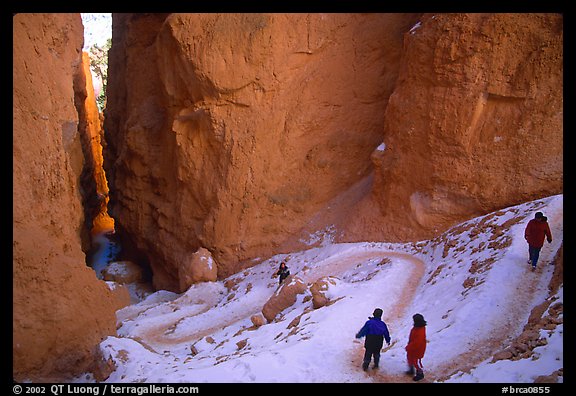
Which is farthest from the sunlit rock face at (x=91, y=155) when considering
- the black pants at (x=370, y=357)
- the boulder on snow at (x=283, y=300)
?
the black pants at (x=370, y=357)

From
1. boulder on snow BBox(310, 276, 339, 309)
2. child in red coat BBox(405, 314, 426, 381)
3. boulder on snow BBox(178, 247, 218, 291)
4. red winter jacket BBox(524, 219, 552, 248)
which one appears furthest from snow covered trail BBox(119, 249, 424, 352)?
child in red coat BBox(405, 314, 426, 381)

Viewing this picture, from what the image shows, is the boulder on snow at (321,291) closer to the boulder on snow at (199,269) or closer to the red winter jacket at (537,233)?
the red winter jacket at (537,233)

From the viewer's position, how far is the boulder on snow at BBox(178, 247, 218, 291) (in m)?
18.3

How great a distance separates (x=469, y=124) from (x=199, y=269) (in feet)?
37.0

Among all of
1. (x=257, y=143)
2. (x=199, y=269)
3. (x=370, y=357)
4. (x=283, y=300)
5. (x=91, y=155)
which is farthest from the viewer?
(x=91, y=155)

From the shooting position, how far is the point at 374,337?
25.3 ft

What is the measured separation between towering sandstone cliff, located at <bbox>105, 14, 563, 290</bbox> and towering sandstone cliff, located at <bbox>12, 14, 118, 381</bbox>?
24.9 feet

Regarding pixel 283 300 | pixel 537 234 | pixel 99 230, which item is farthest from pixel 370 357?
pixel 99 230

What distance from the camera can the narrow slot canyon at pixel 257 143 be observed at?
34.7ft

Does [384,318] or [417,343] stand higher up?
[417,343]

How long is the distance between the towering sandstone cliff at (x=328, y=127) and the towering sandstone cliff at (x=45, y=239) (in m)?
7.58

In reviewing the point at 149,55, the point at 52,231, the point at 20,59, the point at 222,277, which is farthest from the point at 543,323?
the point at 149,55

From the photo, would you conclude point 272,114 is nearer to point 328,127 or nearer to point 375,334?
point 328,127
